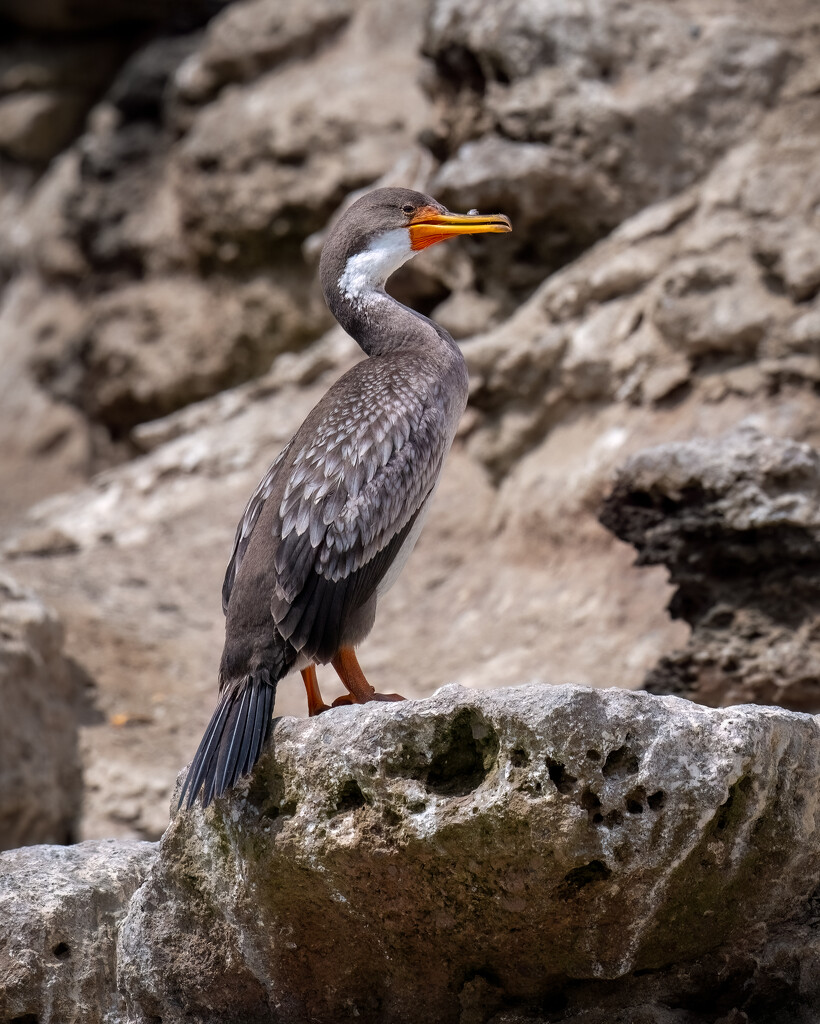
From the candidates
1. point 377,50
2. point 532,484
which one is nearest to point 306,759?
point 532,484

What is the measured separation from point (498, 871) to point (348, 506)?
1.65m

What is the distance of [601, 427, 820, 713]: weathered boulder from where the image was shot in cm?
565

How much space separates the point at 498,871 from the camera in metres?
3.19

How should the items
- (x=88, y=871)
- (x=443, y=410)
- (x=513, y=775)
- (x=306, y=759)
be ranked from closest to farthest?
(x=513, y=775), (x=306, y=759), (x=88, y=871), (x=443, y=410)

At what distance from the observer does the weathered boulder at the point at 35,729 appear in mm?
6418

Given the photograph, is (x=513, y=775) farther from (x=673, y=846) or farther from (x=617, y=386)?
(x=617, y=386)

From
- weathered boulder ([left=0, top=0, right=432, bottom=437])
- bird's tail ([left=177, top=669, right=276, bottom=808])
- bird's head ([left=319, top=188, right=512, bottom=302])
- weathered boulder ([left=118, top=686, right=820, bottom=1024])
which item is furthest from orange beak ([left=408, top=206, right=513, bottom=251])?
weathered boulder ([left=0, top=0, right=432, bottom=437])

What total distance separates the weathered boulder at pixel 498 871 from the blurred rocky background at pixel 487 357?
236cm

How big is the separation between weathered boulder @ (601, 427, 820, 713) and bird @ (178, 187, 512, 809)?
4.36 feet

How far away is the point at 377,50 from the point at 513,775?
11.0m

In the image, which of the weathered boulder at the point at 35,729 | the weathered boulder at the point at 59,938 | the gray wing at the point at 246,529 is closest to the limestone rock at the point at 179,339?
the weathered boulder at the point at 35,729

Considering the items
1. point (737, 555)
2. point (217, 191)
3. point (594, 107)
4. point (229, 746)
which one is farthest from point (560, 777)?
point (217, 191)

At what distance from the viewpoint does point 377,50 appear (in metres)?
12.9

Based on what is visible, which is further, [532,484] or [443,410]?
[532,484]
